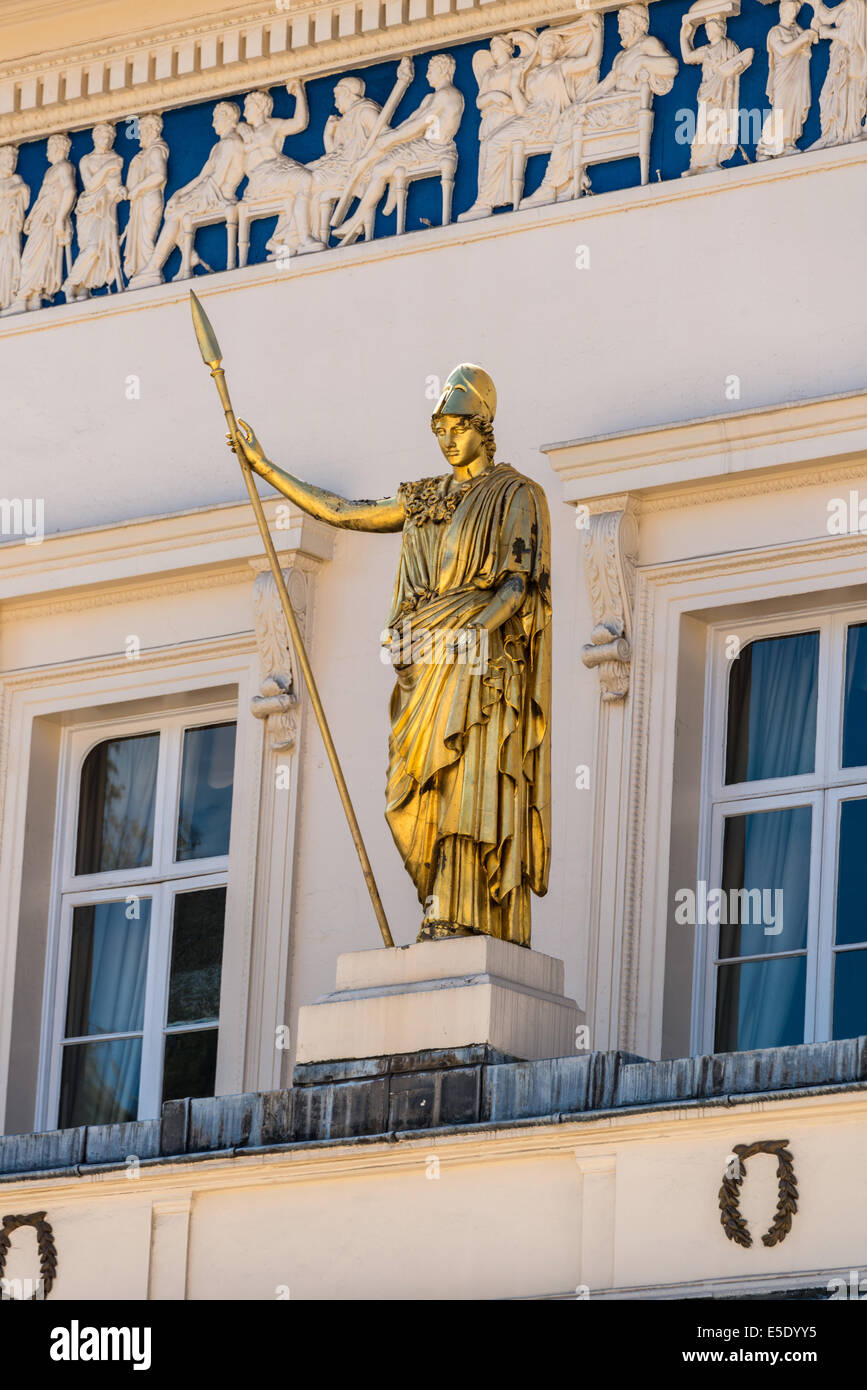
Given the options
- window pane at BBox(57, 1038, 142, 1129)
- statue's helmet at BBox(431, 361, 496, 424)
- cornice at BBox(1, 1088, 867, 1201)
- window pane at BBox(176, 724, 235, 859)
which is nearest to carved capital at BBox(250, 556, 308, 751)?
window pane at BBox(176, 724, 235, 859)

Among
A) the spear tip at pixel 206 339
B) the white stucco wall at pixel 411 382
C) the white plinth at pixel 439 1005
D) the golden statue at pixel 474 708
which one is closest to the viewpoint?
the white plinth at pixel 439 1005

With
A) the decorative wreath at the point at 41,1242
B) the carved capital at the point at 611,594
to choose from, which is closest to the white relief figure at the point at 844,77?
the carved capital at the point at 611,594

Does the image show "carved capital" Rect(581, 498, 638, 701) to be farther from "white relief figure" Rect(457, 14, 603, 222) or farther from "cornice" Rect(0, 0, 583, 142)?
"cornice" Rect(0, 0, 583, 142)

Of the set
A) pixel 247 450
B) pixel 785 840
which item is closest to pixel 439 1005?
pixel 247 450

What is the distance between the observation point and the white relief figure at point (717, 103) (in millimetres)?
11430

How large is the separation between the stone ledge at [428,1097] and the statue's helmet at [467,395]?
188 centimetres

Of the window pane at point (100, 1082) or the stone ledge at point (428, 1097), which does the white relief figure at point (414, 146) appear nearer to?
the window pane at point (100, 1082)

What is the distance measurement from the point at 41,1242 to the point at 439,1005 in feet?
4.27

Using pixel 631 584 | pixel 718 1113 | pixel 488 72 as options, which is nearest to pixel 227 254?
pixel 488 72

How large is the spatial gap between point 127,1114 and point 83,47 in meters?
4.07

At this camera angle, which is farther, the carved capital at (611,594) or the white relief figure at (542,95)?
the white relief figure at (542,95)

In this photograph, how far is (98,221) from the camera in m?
12.8

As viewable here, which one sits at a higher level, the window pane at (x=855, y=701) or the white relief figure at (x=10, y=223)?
the white relief figure at (x=10, y=223)

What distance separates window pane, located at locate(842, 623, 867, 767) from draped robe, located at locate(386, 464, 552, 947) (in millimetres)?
1527
